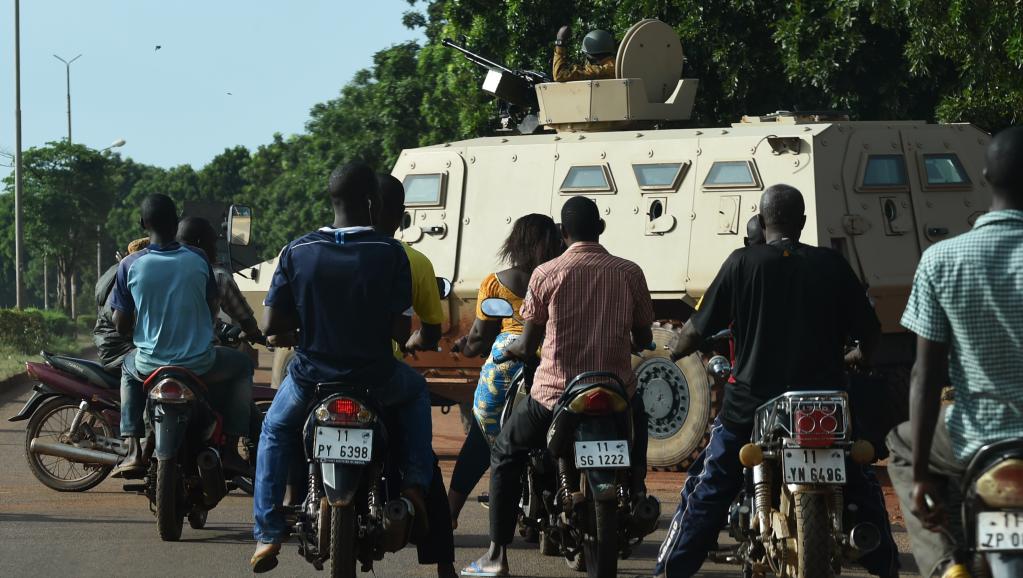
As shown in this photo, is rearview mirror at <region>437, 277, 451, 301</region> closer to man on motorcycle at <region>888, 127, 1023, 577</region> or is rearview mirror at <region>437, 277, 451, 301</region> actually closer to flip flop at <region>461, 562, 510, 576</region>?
flip flop at <region>461, 562, 510, 576</region>

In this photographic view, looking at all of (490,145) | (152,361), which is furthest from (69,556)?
(490,145)

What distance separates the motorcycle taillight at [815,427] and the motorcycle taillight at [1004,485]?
5.52 ft

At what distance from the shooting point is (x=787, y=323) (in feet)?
20.6

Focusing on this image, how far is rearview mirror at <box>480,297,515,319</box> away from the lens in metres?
7.00

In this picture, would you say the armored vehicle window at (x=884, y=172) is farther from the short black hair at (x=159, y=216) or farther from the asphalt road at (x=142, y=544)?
the short black hair at (x=159, y=216)

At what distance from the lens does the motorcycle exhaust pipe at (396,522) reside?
6.21 metres

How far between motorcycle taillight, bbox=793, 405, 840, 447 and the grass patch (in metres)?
16.6

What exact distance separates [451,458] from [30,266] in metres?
66.6

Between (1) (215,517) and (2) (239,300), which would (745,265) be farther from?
(1) (215,517)

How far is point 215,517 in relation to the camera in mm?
9734

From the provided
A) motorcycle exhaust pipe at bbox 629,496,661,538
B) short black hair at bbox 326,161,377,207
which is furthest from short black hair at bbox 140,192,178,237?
A: motorcycle exhaust pipe at bbox 629,496,661,538

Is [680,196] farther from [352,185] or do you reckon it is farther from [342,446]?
[342,446]

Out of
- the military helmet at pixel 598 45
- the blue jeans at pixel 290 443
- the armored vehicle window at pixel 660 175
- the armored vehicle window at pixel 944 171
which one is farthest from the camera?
the military helmet at pixel 598 45

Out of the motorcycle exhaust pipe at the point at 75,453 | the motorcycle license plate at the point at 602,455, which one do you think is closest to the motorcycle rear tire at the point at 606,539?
the motorcycle license plate at the point at 602,455
